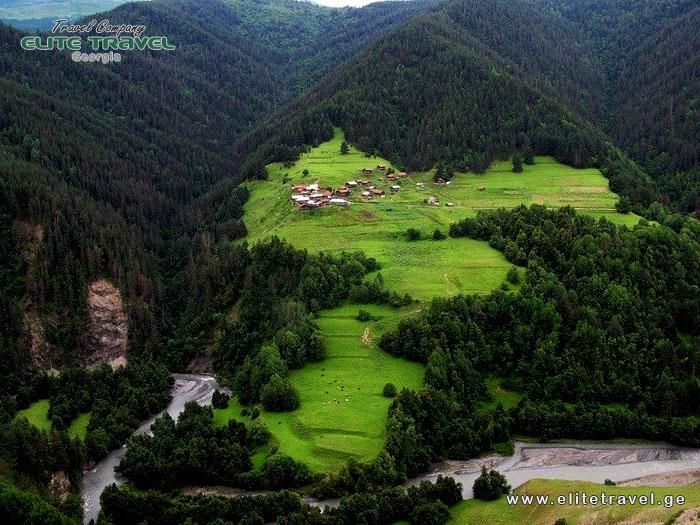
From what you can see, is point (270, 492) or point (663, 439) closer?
point (270, 492)

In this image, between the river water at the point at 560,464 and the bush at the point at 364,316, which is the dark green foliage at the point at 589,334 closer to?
the river water at the point at 560,464

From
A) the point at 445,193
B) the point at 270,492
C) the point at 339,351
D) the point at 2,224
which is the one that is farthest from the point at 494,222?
the point at 2,224

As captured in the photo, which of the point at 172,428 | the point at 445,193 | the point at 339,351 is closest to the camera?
the point at 172,428

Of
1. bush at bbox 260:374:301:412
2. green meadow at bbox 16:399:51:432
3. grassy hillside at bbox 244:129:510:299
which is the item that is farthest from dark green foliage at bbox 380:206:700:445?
green meadow at bbox 16:399:51:432

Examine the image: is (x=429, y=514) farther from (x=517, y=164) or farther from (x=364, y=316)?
(x=517, y=164)

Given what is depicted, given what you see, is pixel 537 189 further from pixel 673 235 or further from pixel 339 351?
pixel 339 351

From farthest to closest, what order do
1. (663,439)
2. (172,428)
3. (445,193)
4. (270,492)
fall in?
(445,193) → (663,439) → (172,428) → (270,492)

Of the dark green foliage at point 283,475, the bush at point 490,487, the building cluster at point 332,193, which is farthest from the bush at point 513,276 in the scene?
the dark green foliage at point 283,475

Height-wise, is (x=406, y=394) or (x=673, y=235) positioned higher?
(x=673, y=235)

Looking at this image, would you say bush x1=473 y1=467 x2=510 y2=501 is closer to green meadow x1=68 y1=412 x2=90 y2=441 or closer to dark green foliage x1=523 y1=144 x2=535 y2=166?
green meadow x1=68 y1=412 x2=90 y2=441
